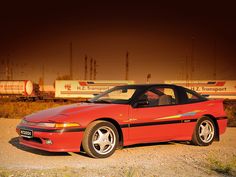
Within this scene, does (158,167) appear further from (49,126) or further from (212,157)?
(49,126)

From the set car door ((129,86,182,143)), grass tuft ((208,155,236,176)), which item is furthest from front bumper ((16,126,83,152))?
grass tuft ((208,155,236,176))

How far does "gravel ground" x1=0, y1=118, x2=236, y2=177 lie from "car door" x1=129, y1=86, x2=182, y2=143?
361mm

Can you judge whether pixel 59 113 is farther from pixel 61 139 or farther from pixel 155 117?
pixel 155 117

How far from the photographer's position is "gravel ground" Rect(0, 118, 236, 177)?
5.66m

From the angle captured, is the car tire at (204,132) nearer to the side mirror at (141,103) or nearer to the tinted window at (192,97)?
the tinted window at (192,97)

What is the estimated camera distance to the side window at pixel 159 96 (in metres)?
7.85

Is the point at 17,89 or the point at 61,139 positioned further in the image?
the point at 17,89

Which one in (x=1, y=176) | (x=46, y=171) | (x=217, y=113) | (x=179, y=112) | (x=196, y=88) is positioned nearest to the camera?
(x=1, y=176)

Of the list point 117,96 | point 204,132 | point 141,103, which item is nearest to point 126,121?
point 141,103

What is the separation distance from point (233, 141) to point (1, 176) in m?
6.18

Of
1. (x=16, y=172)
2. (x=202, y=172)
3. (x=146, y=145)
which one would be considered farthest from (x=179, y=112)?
(x=16, y=172)

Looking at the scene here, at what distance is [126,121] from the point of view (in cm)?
718

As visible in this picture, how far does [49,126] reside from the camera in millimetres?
6711

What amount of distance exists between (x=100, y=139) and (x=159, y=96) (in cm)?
188
